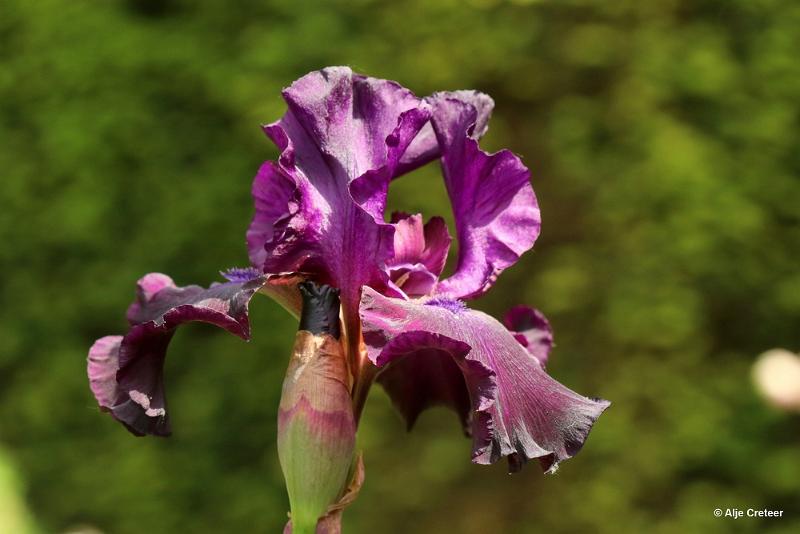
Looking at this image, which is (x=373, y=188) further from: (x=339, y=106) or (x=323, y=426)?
(x=323, y=426)

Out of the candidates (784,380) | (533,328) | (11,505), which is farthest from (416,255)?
(11,505)

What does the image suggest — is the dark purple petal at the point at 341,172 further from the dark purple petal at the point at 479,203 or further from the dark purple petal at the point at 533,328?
the dark purple petal at the point at 533,328

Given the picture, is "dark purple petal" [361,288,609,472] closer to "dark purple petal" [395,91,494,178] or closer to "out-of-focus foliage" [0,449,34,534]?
"dark purple petal" [395,91,494,178]

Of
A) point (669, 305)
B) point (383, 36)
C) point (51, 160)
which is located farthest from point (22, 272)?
point (669, 305)

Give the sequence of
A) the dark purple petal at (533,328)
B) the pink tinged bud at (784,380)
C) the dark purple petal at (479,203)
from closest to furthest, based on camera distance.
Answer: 1. the dark purple petal at (479,203)
2. the dark purple petal at (533,328)
3. the pink tinged bud at (784,380)

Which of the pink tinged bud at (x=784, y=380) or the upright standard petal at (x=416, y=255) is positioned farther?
the pink tinged bud at (x=784, y=380)

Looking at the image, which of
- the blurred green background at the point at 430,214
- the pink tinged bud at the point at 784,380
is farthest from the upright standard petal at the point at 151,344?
the blurred green background at the point at 430,214

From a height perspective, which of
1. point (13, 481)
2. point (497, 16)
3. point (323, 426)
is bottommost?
point (13, 481)

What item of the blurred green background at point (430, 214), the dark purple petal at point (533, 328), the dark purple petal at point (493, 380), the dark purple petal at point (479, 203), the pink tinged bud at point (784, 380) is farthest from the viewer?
the blurred green background at point (430, 214)

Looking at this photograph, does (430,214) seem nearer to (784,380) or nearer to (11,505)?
A: (784,380)
